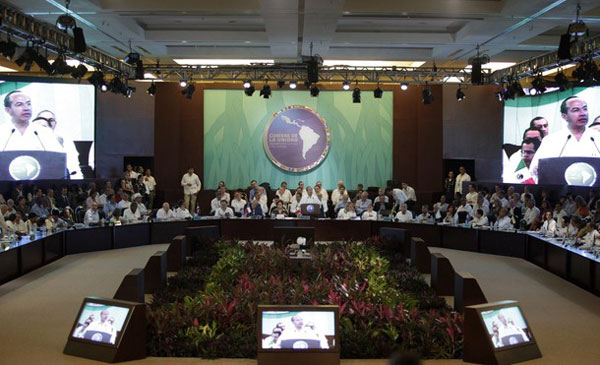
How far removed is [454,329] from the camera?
5.79m

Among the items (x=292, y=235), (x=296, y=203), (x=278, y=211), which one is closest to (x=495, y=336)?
(x=292, y=235)

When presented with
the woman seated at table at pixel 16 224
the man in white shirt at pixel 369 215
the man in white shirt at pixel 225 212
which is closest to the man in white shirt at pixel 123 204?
the man in white shirt at pixel 225 212

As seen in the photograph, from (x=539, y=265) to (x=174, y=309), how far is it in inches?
296

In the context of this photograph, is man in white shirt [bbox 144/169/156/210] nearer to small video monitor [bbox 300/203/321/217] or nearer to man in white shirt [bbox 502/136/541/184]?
small video monitor [bbox 300/203/321/217]

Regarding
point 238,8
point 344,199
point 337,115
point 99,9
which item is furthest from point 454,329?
point 337,115

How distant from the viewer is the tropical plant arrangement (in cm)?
565

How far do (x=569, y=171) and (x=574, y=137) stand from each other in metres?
0.85

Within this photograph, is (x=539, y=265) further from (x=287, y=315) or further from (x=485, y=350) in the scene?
(x=287, y=315)

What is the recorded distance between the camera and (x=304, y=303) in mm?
6680

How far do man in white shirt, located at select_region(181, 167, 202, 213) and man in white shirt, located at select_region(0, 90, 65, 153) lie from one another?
12.6 ft

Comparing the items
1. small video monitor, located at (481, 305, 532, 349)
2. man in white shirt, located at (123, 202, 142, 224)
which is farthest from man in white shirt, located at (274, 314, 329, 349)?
man in white shirt, located at (123, 202, 142, 224)

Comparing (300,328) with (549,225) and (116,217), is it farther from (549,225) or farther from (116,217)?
(116,217)

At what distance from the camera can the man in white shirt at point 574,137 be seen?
1491 cm

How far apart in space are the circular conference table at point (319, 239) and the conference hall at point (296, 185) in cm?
5
